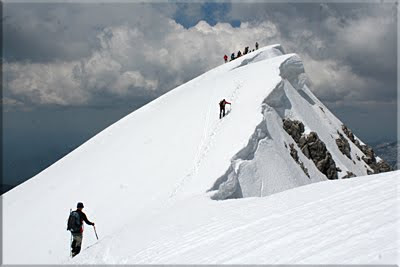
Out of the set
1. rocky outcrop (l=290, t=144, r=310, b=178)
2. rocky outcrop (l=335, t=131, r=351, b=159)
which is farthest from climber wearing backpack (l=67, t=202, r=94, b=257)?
rocky outcrop (l=335, t=131, r=351, b=159)

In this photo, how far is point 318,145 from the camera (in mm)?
23359

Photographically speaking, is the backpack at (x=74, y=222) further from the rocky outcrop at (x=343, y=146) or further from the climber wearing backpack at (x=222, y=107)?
the rocky outcrop at (x=343, y=146)

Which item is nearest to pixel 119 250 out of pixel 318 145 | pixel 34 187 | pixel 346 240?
pixel 346 240

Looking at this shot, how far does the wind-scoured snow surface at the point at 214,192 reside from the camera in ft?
25.7

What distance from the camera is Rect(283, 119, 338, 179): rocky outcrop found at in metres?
22.9

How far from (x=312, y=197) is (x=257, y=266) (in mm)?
4279

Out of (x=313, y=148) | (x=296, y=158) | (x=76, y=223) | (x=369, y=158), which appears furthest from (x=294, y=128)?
(x=76, y=223)

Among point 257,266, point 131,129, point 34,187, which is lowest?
point 257,266

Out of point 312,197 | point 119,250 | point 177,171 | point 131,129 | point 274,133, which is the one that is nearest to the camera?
point 312,197

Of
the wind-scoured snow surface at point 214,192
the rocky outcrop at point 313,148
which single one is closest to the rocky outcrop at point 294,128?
the rocky outcrop at point 313,148

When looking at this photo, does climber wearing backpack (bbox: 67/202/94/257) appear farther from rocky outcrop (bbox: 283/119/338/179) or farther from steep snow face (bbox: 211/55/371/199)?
rocky outcrop (bbox: 283/119/338/179)

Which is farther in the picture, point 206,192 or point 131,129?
point 131,129

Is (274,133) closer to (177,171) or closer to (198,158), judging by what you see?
(198,158)

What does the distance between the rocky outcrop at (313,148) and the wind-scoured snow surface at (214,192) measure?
777mm
